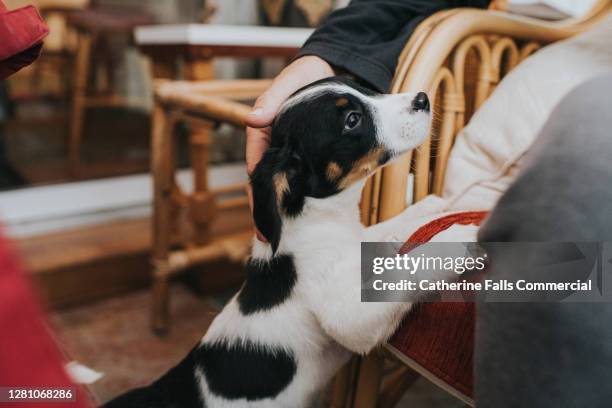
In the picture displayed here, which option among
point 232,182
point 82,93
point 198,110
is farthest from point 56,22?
point 198,110

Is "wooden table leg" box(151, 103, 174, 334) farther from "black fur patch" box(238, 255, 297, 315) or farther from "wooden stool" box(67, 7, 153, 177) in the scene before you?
"wooden stool" box(67, 7, 153, 177)

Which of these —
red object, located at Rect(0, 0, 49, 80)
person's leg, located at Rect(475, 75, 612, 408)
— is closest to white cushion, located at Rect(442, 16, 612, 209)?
person's leg, located at Rect(475, 75, 612, 408)

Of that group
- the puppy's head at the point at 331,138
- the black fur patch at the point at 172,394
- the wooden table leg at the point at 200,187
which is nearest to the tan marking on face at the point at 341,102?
the puppy's head at the point at 331,138

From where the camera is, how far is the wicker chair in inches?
31.1

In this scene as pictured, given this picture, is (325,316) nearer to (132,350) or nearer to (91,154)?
(132,350)

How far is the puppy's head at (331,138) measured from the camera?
753mm

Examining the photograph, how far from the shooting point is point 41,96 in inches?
98.2

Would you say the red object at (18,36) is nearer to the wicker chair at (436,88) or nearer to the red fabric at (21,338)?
the red fabric at (21,338)

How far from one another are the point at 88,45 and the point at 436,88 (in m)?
2.08

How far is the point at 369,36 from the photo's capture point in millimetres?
903

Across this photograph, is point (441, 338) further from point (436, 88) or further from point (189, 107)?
point (189, 107)

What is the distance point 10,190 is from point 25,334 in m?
2.14

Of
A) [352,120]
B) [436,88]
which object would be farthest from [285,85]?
[436,88]

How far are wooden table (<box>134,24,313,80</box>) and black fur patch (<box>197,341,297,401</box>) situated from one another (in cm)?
108
